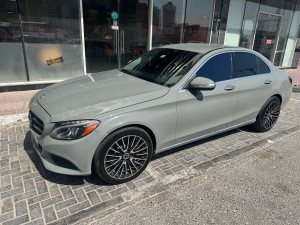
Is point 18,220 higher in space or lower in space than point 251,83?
lower

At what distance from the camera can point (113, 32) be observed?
8.30 meters

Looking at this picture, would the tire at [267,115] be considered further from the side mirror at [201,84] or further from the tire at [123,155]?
the tire at [123,155]

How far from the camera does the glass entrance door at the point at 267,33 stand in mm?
12141

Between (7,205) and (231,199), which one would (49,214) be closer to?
(7,205)

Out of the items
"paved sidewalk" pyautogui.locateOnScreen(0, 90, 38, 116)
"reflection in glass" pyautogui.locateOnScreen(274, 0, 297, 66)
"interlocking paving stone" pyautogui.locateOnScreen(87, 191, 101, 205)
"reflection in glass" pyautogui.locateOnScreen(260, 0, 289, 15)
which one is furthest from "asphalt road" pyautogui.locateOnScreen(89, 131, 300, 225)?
"reflection in glass" pyautogui.locateOnScreen(274, 0, 297, 66)

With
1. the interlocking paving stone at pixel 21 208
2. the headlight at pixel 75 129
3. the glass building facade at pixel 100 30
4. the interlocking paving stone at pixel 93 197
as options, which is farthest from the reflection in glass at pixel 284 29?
the interlocking paving stone at pixel 21 208

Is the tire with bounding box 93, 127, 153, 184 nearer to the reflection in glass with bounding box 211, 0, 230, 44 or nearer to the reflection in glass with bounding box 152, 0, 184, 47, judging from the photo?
the reflection in glass with bounding box 152, 0, 184, 47

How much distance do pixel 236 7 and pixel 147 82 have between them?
31.1 ft

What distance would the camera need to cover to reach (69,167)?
2.59m

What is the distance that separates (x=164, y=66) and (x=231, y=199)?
213cm

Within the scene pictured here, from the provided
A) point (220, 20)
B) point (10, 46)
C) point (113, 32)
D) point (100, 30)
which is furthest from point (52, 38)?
point (220, 20)

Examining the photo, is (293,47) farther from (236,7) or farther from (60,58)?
(60,58)

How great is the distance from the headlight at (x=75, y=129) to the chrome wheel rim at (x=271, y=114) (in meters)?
3.64

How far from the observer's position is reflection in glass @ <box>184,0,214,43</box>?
970 centimetres
